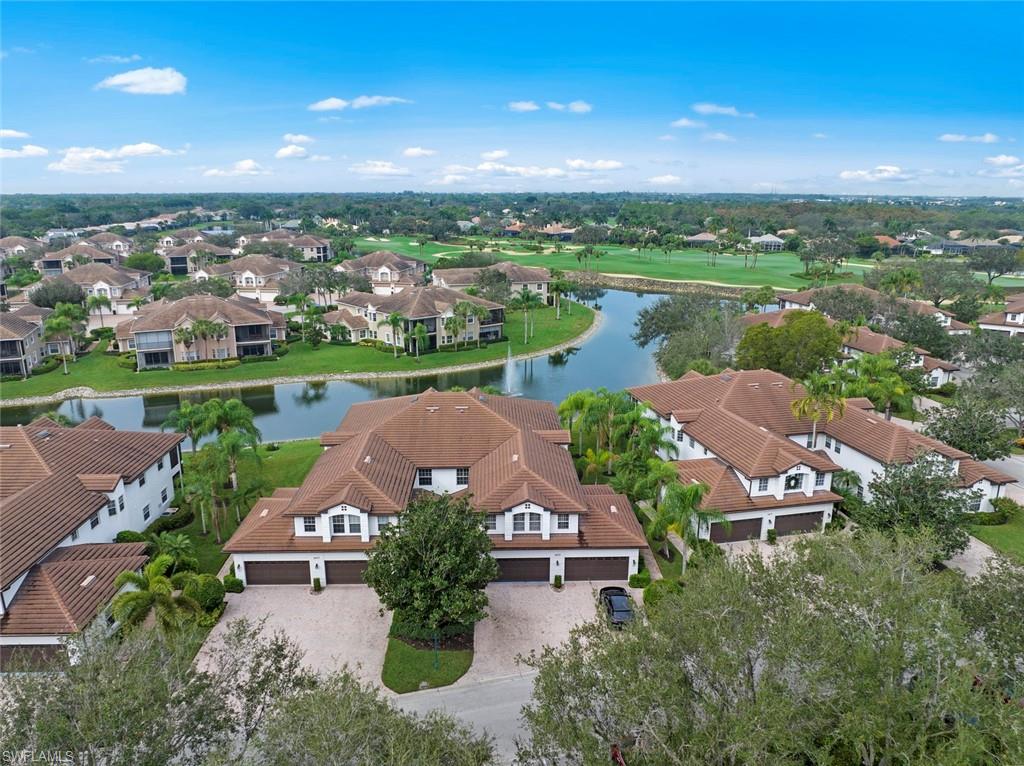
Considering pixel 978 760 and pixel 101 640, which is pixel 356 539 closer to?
pixel 101 640

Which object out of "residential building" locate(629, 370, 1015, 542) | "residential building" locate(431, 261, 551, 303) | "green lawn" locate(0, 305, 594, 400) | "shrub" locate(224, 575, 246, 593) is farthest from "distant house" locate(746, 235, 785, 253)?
"shrub" locate(224, 575, 246, 593)

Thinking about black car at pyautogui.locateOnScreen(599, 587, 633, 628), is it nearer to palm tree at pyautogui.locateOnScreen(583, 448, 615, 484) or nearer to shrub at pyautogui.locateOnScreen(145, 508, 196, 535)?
palm tree at pyautogui.locateOnScreen(583, 448, 615, 484)

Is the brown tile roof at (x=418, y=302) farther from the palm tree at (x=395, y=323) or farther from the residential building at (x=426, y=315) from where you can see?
the palm tree at (x=395, y=323)

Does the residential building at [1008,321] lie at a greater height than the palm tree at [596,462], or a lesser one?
Result: greater

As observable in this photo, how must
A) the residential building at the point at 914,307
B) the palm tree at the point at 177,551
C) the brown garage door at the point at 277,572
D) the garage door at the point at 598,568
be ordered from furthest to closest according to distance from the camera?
the residential building at the point at 914,307 < the garage door at the point at 598,568 < the palm tree at the point at 177,551 < the brown garage door at the point at 277,572

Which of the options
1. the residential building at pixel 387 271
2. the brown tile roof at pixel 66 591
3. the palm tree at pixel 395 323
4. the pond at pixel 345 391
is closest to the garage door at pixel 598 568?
the brown tile roof at pixel 66 591

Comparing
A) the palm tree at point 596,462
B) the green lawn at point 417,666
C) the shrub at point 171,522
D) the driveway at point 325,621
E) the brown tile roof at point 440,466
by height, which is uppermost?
the brown tile roof at point 440,466

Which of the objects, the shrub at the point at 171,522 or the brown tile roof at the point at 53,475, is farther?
the shrub at the point at 171,522
